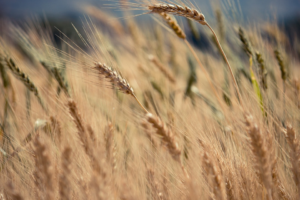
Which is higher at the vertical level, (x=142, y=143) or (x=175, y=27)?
(x=175, y=27)

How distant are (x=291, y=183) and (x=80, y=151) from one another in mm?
675

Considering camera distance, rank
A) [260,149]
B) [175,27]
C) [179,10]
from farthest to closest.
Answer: [175,27], [179,10], [260,149]

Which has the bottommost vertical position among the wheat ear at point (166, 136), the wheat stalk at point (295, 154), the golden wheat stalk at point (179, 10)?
the wheat stalk at point (295, 154)

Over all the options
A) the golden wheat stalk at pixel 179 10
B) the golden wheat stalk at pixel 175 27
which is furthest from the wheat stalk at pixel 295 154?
the golden wheat stalk at pixel 175 27

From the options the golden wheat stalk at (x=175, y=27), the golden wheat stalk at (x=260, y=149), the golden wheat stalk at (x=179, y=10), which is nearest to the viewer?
the golden wheat stalk at (x=260, y=149)

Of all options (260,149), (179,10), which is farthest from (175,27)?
(260,149)

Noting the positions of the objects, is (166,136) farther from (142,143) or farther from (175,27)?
(175,27)

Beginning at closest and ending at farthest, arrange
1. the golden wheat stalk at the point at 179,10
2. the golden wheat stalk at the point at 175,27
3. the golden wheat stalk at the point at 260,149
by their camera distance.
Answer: the golden wheat stalk at the point at 260,149 → the golden wheat stalk at the point at 179,10 → the golden wheat stalk at the point at 175,27

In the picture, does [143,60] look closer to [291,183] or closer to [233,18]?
[233,18]

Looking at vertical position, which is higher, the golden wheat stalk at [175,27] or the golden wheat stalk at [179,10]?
the golden wheat stalk at [179,10]

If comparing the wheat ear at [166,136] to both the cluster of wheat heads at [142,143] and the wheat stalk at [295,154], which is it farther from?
the wheat stalk at [295,154]

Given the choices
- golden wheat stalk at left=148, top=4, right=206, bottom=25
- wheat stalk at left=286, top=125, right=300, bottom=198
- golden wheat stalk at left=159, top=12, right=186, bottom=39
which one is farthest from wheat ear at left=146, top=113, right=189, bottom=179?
golden wheat stalk at left=159, top=12, right=186, bottom=39

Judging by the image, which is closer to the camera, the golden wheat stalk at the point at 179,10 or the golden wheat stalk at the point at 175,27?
the golden wheat stalk at the point at 179,10

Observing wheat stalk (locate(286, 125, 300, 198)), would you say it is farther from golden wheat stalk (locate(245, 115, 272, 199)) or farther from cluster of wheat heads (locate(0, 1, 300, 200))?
golden wheat stalk (locate(245, 115, 272, 199))
